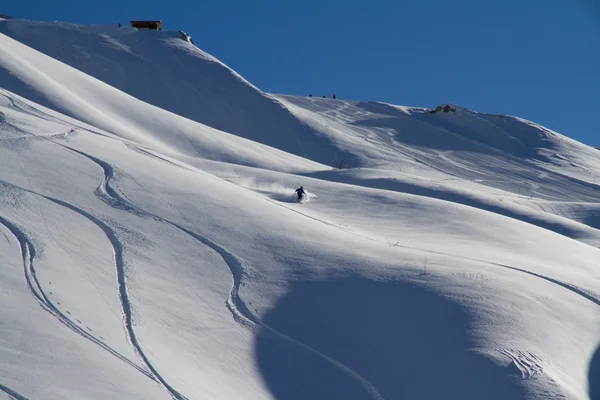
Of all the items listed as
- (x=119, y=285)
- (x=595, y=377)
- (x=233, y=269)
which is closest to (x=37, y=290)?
(x=119, y=285)

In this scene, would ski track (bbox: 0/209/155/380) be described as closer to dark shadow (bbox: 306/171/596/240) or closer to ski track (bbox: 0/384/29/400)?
ski track (bbox: 0/384/29/400)

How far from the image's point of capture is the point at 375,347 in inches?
352

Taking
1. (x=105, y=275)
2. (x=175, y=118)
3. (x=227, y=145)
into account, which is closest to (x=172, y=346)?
(x=105, y=275)

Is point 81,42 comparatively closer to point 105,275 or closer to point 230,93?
point 230,93

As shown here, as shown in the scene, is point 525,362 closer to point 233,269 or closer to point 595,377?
point 595,377

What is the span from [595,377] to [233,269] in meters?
4.59

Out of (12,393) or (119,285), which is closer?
(12,393)

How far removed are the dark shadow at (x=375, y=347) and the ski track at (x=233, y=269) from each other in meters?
0.06

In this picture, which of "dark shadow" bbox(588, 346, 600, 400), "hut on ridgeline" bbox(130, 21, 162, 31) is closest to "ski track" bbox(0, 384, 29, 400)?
"dark shadow" bbox(588, 346, 600, 400)

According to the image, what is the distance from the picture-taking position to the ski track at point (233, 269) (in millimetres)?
8484

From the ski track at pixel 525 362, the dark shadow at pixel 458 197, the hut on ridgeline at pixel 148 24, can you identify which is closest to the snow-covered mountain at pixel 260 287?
the ski track at pixel 525 362

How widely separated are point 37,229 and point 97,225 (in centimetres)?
98

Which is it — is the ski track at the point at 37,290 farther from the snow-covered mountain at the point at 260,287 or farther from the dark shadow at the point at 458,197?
the dark shadow at the point at 458,197

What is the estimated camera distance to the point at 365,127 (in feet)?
121
